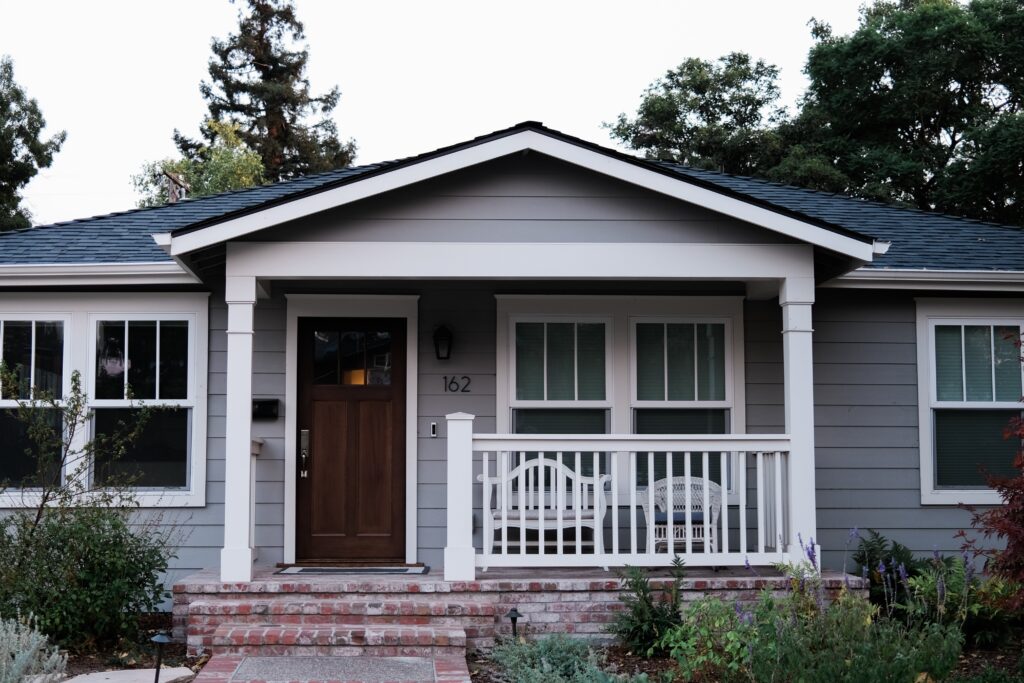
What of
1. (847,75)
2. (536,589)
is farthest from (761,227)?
(847,75)

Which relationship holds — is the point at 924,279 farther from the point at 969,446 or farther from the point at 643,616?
the point at 643,616

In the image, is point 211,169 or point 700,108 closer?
point 700,108

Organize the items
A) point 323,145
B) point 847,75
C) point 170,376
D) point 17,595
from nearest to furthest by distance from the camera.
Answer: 1. point 17,595
2. point 170,376
3. point 847,75
4. point 323,145

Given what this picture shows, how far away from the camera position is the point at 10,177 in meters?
25.0

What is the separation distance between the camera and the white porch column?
21.2 feet

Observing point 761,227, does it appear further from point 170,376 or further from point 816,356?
point 170,376

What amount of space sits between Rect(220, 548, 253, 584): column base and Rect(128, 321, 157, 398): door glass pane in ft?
6.27

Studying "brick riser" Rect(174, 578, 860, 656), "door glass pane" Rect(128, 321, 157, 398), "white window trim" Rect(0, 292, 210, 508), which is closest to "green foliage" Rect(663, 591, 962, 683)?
"brick riser" Rect(174, 578, 860, 656)

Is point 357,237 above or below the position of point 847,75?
below

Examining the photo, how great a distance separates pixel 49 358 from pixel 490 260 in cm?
374

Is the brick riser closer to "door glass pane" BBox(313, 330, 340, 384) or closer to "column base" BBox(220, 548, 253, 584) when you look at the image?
"column base" BBox(220, 548, 253, 584)

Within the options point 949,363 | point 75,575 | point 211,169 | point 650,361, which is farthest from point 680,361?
point 211,169

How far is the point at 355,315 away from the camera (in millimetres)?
7891

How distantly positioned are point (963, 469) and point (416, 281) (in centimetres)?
468
